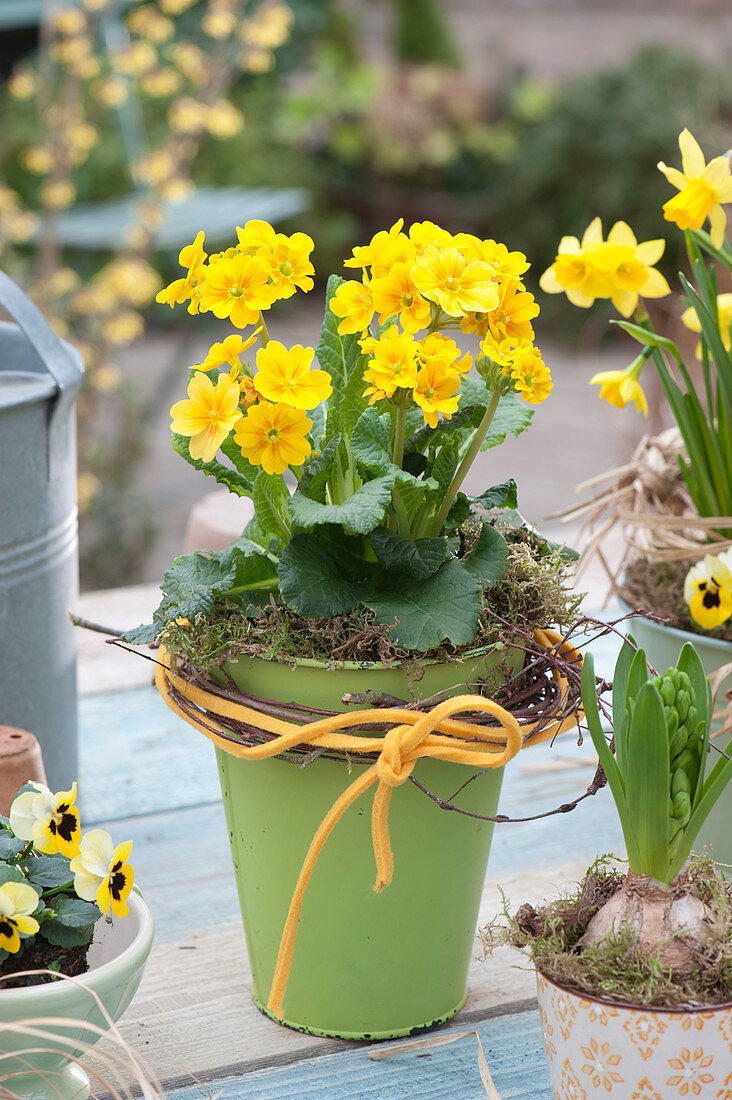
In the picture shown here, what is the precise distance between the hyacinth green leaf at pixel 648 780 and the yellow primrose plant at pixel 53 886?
0.27 meters

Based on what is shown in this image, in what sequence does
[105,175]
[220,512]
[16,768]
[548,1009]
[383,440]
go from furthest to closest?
[105,175], [220,512], [16,768], [383,440], [548,1009]

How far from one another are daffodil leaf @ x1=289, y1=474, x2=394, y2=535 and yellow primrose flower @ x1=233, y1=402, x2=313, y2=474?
0.10 feet

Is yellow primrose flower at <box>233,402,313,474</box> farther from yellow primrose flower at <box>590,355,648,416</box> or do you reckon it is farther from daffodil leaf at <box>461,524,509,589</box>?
yellow primrose flower at <box>590,355,648,416</box>

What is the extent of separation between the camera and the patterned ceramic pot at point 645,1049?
0.59 meters

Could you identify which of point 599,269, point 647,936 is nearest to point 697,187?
point 599,269

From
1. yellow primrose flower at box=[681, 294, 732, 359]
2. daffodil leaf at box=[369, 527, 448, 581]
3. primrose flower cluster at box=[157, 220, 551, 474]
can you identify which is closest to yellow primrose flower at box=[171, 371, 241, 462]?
primrose flower cluster at box=[157, 220, 551, 474]

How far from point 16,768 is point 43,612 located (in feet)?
0.63

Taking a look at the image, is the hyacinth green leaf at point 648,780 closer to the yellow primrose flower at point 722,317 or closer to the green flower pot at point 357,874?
the green flower pot at point 357,874

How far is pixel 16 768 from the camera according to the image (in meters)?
0.84

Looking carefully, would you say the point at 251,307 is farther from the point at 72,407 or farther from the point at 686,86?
the point at 686,86

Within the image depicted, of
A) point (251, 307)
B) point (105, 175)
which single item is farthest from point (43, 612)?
point (105, 175)

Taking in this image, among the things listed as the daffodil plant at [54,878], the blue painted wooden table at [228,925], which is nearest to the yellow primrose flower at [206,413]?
the daffodil plant at [54,878]

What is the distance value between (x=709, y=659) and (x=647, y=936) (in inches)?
13.8

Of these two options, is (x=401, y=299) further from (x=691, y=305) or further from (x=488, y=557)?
(x=691, y=305)
